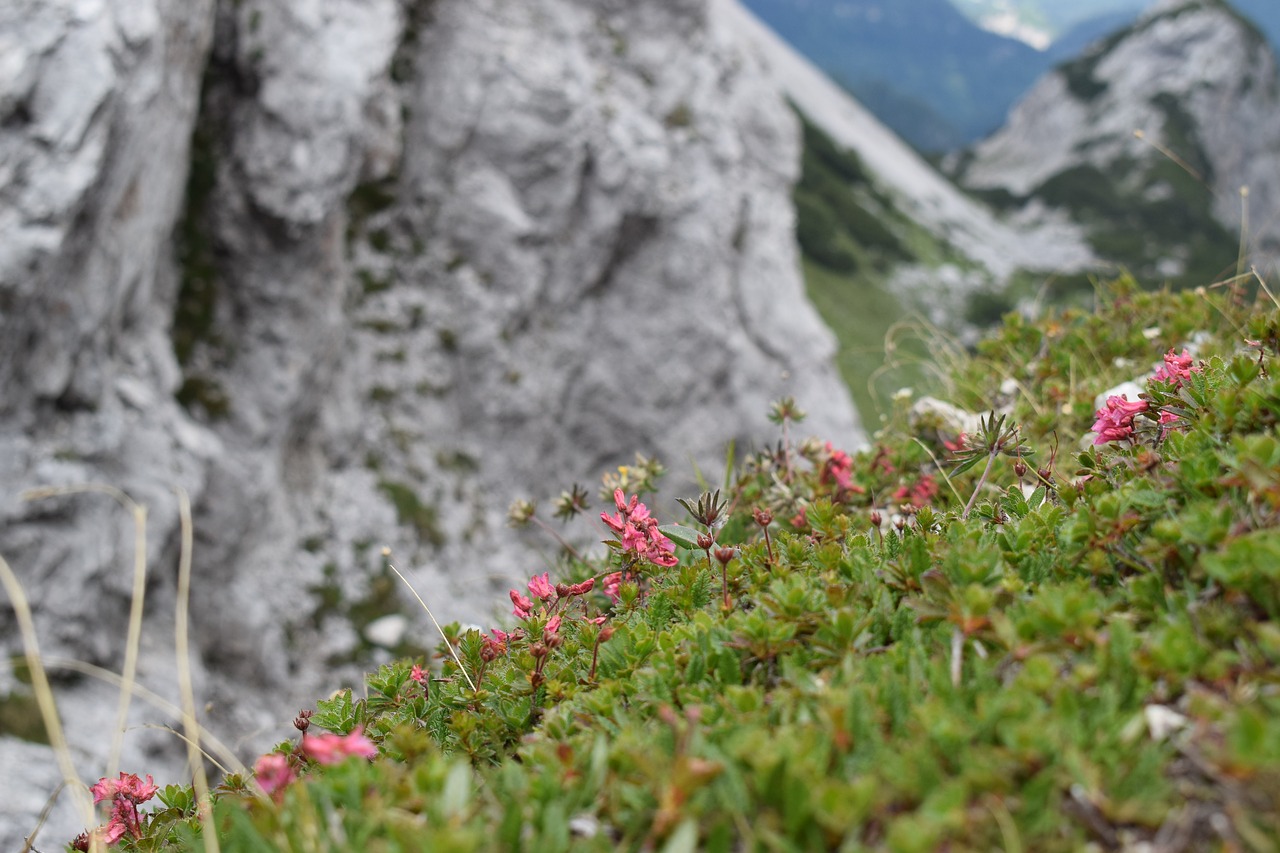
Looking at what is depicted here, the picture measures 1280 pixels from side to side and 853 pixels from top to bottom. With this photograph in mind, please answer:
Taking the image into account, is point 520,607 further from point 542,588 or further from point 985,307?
point 985,307

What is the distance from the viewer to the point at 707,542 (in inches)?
99.2

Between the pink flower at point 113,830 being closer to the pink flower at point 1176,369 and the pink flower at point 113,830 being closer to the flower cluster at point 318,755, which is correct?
the flower cluster at point 318,755

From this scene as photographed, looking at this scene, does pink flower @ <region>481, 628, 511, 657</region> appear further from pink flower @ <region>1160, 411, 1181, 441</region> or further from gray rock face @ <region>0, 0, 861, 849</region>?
pink flower @ <region>1160, 411, 1181, 441</region>

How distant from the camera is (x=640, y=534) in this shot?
2736mm

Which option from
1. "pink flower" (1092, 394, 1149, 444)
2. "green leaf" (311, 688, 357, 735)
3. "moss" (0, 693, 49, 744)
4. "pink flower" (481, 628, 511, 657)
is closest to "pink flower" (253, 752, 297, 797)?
"green leaf" (311, 688, 357, 735)

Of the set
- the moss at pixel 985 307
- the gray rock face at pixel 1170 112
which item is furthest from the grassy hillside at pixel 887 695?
the gray rock face at pixel 1170 112

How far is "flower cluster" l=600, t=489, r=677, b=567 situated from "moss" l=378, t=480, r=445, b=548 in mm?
12550

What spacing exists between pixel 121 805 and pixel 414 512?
12621 millimetres

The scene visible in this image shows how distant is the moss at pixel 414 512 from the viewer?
48.0 ft

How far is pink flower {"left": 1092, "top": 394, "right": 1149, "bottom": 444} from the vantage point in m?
→ 2.47

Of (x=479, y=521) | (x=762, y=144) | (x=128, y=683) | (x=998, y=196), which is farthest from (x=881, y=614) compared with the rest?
(x=998, y=196)

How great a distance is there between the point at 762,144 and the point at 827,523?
22.9 meters

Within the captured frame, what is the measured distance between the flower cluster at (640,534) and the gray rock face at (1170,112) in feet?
217

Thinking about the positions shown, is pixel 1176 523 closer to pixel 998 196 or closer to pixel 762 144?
pixel 762 144
